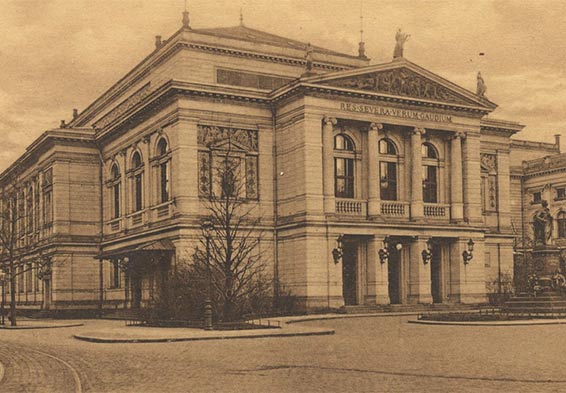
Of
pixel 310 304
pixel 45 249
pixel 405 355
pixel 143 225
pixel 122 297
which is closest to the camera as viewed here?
pixel 405 355

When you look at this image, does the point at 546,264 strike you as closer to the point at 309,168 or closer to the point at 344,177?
the point at 309,168

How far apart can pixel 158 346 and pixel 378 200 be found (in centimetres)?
2756

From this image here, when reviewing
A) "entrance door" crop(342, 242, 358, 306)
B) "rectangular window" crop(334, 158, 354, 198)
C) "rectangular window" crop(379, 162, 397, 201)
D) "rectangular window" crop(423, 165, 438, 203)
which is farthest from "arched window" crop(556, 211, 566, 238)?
"entrance door" crop(342, 242, 358, 306)

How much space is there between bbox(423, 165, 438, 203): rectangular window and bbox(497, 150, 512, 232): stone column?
36.3 ft

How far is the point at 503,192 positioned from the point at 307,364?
4769 centimetres

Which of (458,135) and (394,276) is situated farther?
(458,135)

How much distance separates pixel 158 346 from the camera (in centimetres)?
2614

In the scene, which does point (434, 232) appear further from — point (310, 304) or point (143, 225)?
point (143, 225)

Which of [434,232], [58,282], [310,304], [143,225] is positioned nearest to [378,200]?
[434,232]

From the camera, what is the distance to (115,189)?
62.4 metres

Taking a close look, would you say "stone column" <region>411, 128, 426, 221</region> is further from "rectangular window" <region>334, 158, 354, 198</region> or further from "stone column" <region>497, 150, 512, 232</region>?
"stone column" <region>497, 150, 512, 232</region>

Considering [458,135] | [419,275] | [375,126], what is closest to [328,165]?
[375,126]

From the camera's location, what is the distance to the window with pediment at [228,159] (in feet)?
166

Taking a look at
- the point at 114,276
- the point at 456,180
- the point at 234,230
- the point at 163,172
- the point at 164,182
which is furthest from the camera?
the point at 114,276
